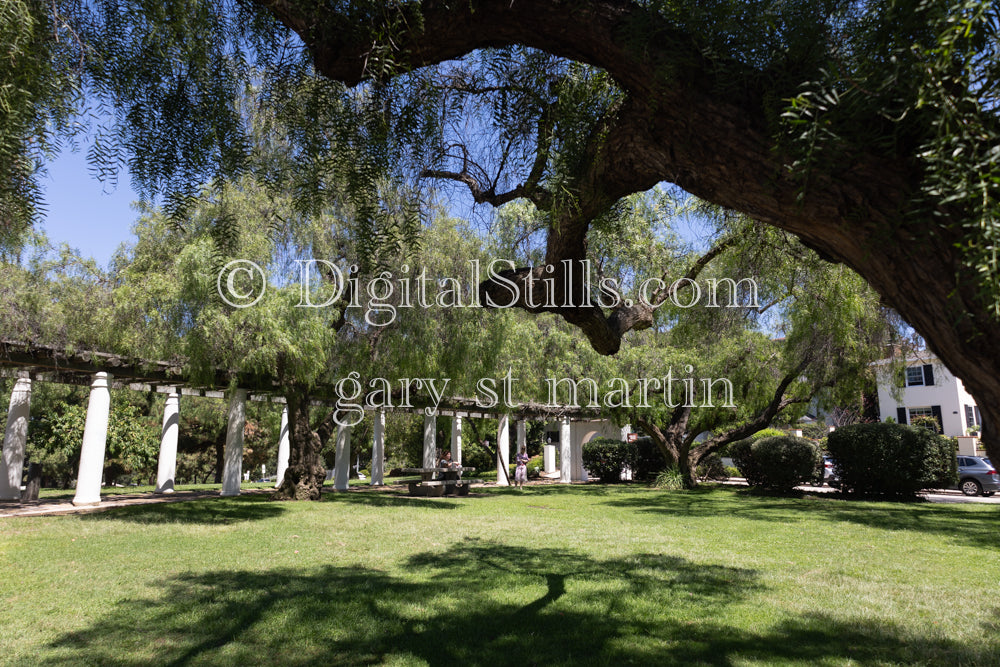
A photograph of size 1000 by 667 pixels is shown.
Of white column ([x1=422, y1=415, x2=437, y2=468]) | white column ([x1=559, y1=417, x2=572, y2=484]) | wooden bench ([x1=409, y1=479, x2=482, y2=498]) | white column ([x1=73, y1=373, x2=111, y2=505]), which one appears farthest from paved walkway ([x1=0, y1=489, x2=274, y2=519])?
white column ([x1=559, y1=417, x2=572, y2=484])

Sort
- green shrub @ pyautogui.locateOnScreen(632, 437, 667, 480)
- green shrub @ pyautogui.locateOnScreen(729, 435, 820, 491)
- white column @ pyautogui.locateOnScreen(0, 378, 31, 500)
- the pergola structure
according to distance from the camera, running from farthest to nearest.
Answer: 1. green shrub @ pyautogui.locateOnScreen(632, 437, 667, 480)
2. green shrub @ pyautogui.locateOnScreen(729, 435, 820, 491)
3. white column @ pyautogui.locateOnScreen(0, 378, 31, 500)
4. the pergola structure

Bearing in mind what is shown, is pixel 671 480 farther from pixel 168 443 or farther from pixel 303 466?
pixel 168 443

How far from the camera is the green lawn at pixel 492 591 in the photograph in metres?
4.73

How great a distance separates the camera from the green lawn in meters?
4.73

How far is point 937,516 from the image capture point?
44.1 ft

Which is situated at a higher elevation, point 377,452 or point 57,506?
point 377,452

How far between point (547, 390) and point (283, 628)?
49.6 ft

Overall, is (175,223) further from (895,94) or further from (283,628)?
(283,628)

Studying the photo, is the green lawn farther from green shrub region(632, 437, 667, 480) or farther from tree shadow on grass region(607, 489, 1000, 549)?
green shrub region(632, 437, 667, 480)

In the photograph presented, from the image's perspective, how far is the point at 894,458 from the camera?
16.8 metres

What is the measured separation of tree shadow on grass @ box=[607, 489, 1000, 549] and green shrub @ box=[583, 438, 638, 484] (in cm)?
816

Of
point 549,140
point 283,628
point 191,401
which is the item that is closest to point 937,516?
point 283,628

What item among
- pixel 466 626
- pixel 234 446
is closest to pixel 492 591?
pixel 466 626

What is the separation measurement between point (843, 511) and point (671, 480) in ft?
24.7
